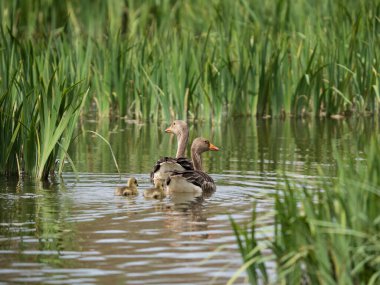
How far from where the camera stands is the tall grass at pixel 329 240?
6.57 m

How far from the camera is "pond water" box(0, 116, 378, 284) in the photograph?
8.01 meters

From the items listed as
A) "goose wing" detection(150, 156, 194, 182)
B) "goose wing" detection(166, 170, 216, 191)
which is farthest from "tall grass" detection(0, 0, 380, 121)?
"goose wing" detection(166, 170, 216, 191)

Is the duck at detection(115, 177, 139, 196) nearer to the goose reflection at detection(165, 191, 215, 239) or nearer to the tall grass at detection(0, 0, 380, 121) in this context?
the goose reflection at detection(165, 191, 215, 239)

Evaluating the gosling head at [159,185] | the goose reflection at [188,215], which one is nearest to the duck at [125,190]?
the gosling head at [159,185]

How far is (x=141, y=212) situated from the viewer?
10562 mm

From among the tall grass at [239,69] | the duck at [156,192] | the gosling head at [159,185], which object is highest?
the tall grass at [239,69]

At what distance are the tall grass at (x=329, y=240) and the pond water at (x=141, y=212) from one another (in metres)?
0.23

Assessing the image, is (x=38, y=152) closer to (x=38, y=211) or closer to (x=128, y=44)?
(x=38, y=211)

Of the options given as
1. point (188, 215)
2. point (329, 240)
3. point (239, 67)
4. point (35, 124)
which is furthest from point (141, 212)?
point (239, 67)

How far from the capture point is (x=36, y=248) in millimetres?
8773

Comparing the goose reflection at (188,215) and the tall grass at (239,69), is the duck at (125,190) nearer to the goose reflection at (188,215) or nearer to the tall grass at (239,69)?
the goose reflection at (188,215)

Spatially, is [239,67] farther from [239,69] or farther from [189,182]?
[189,182]

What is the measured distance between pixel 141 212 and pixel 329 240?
397cm

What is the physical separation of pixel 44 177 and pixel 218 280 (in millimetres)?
5352
